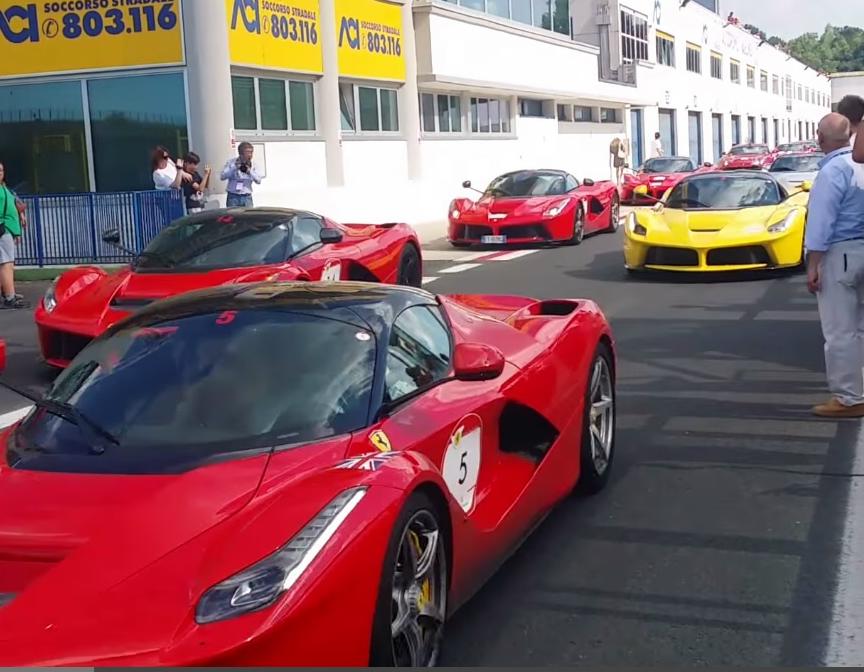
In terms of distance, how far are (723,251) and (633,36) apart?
3778cm

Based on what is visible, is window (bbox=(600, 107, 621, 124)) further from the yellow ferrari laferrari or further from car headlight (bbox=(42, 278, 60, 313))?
car headlight (bbox=(42, 278, 60, 313))

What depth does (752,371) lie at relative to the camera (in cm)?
834

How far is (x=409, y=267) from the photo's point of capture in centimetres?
1180

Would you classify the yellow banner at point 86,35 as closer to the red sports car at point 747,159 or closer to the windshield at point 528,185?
the windshield at point 528,185

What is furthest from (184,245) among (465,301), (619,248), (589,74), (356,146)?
(589,74)

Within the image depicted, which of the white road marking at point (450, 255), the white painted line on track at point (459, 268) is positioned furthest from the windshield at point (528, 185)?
the white painted line on track at point (459, 268)

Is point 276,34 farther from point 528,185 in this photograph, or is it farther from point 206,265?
point 206,265

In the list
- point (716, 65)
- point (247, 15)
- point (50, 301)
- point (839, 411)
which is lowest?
point (839, 411)

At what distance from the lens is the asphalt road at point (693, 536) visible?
3.82m

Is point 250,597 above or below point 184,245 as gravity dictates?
below

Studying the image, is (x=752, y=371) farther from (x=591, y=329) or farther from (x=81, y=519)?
(x=81, y=519)

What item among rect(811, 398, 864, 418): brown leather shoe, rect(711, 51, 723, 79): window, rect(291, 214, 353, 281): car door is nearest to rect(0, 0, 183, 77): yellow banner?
rect(291, 214, 353, 281): car door

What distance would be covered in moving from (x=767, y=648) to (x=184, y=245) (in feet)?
22.9

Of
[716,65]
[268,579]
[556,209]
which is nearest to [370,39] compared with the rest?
[556,209]
